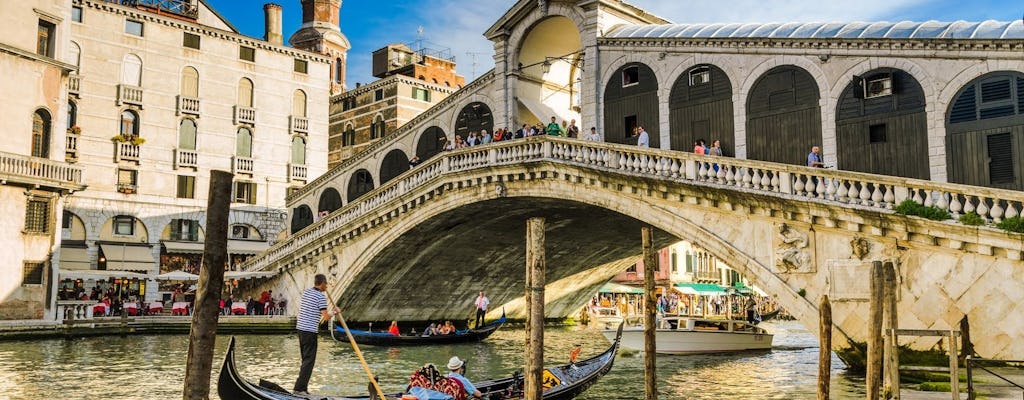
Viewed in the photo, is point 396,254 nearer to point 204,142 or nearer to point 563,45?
point 563,45

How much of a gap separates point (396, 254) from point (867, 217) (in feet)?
44.1

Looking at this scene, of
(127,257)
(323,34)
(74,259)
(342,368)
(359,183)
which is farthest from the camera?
(323,34)

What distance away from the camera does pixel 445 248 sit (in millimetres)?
24641

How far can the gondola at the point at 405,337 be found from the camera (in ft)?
66.7

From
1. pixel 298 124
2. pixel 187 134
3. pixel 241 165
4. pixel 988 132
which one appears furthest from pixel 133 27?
pixel 988 132

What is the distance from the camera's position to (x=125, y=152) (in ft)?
94.2

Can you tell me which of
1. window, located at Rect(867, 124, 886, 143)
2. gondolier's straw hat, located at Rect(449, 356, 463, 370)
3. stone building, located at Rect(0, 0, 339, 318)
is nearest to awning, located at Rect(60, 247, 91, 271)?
stone building, located at Rect(0, 0, 339, 318)

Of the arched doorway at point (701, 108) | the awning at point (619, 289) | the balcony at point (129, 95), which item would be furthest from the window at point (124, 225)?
the awning at point (619, 289)

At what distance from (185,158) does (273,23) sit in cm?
759

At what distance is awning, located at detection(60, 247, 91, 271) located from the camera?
27.3m

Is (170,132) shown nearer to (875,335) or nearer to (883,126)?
(883,126)

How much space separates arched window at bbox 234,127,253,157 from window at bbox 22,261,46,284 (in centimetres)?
→ 1028

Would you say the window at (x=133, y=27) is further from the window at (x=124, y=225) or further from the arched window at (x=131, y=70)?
the window at (x=124, y=225)

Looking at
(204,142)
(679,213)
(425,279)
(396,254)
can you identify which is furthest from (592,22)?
(204,142)
